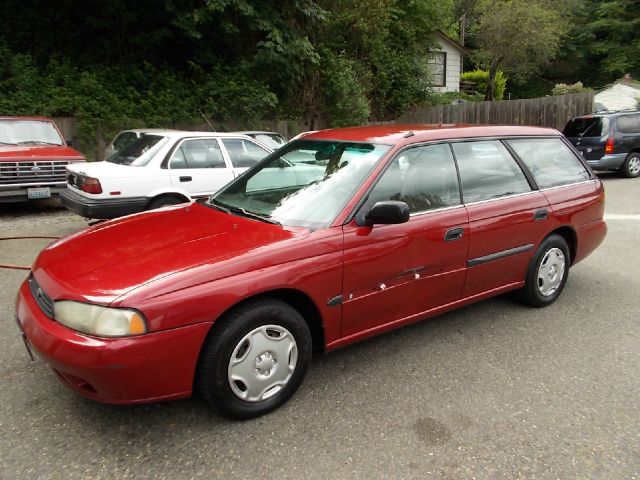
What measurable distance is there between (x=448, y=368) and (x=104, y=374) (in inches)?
85.9

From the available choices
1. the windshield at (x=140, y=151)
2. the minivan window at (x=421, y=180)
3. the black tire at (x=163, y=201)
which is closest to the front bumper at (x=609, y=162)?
→ the black tire at (x=163, y=201)

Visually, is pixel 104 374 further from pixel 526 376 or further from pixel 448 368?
pixel 526 376

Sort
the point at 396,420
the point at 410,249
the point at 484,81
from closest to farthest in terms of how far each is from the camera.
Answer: the point at 396,420, the point at 410,249, the point at 484,81

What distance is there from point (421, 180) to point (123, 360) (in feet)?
7.45

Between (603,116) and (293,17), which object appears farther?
(293,17)

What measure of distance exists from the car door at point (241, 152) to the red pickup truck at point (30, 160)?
322cm

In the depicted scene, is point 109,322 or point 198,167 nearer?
point 109,322

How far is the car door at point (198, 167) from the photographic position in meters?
7.27

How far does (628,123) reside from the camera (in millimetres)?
13141

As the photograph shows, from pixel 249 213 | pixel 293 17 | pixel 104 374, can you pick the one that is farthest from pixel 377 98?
pixel 104 374

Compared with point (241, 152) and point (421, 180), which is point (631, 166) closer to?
point (241, 152)

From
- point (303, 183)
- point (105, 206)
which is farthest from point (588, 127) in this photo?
point (303, 183)

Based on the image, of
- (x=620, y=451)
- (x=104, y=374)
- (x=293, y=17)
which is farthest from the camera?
(x=293, y=17)

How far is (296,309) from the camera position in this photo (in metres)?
3.05
